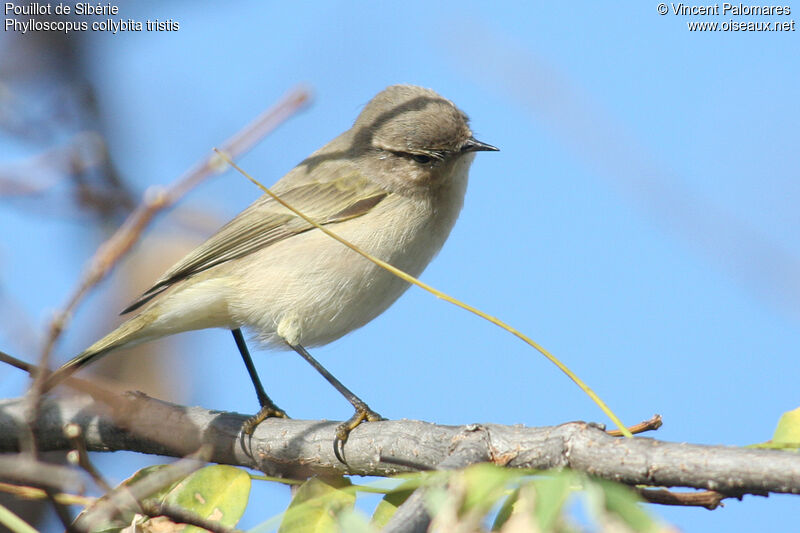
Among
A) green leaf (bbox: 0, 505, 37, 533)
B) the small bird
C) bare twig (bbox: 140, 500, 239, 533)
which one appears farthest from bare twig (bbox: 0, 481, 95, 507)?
the small bird

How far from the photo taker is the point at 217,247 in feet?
15.4

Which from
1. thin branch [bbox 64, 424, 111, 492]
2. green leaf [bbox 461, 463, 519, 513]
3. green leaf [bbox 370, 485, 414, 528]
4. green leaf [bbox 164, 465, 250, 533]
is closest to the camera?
green leaf [bbox 461, 463, 519, 513]

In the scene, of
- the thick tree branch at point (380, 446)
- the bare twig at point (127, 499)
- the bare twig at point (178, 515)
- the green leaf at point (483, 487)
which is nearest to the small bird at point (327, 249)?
the thick tree branch at point (380, 446)

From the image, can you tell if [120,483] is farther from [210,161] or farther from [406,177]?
[406,177]

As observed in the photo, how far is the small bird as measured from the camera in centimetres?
434

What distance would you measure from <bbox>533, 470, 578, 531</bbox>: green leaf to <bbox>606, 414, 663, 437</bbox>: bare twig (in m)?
0.73

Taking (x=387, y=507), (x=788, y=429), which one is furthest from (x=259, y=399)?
(x=788, y=429)

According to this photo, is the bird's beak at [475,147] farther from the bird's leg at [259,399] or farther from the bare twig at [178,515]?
the bare twig at [178,515]

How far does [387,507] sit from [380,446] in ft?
2.43

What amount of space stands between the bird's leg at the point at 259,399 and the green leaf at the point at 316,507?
4.03ft

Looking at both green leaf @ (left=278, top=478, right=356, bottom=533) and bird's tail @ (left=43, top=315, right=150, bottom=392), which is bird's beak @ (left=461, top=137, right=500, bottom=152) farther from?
green leaf @ (left=278, top=478, right=356, bottom=533)

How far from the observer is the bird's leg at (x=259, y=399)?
3.56 metres

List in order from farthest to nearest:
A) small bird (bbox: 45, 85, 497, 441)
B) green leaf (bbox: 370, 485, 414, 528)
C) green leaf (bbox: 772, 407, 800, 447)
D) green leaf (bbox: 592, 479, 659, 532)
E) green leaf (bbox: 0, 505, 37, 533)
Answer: small bird (bbox: 45, 85, 497, 441)
green leaf (bbox: 370, 485, 414, 528)
green leaf (bbox: 772, 407, 800, 447)
green leaf (bbox: 0, 505, 37, 533)
green leaf (bbox: 592, 479, 659, 532)

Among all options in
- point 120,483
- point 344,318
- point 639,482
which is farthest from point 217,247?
point 639,482
